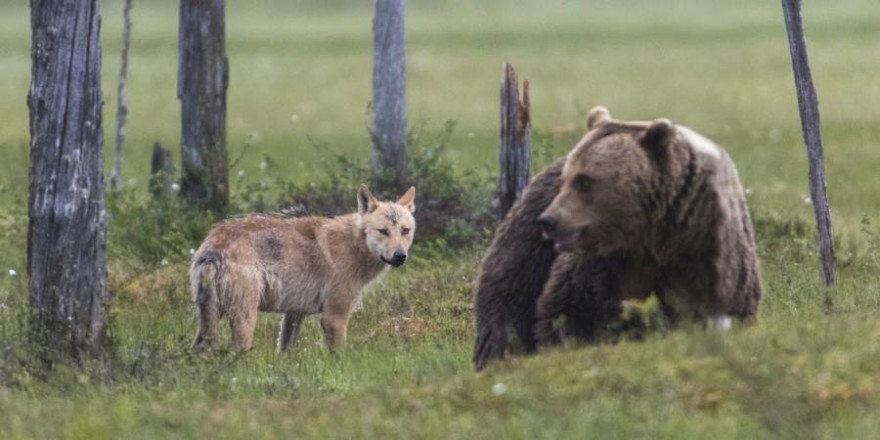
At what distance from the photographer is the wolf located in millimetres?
11148

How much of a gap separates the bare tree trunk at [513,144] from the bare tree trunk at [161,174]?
12.1ft

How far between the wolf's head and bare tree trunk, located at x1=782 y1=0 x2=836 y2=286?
112 inches

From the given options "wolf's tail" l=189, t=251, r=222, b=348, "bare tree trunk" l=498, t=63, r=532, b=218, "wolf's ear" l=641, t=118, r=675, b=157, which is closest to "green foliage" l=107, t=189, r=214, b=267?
"bare tree trunk" l=498, t=63, r=532, b=218

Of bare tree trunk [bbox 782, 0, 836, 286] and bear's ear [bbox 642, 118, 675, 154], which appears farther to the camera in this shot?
bare tree trunk [bbox 782, 0, 836, 286]

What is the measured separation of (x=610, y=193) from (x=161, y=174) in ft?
27.1

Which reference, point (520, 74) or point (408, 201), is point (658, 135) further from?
point (520, 74)

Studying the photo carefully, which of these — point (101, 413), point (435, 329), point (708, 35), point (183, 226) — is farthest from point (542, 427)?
point (708, 35)

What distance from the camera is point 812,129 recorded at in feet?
37.9

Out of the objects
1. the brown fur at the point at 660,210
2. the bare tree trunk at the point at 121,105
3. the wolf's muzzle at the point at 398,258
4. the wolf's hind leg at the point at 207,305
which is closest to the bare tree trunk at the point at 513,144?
the wolf's muzzle at the point at 398,258

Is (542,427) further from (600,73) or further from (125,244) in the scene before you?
(600,73)

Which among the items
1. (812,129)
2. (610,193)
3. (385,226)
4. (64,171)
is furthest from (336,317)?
(610,193)

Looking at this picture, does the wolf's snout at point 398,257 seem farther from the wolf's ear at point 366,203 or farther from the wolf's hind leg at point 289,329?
the wolf's hind leg at point 289,329

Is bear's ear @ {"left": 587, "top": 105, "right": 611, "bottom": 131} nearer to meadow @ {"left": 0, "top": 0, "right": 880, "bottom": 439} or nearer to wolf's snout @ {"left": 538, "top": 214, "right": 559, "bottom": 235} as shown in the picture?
wolf's snout @ {"left": 538, "top": 214, "right": 559, "bottom": 235}

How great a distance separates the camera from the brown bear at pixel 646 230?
8.16 metres
